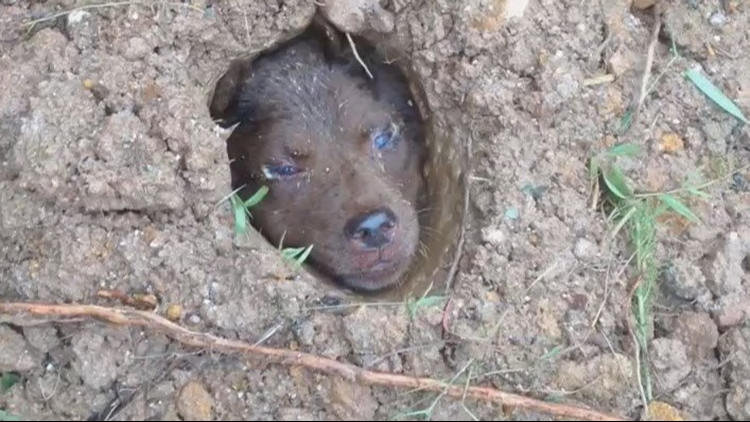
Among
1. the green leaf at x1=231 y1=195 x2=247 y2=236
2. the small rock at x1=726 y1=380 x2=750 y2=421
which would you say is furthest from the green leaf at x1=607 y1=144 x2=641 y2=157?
the green leaf at x1=231 y1=195 x2=247 y2=236

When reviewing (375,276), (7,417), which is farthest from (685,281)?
(7,417)

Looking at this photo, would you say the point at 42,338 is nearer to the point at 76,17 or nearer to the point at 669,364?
the point at 76,17

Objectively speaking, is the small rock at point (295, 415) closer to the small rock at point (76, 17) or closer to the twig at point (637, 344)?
the twig at point (637, 344)

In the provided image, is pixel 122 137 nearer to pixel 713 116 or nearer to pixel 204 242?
pixel 204 242

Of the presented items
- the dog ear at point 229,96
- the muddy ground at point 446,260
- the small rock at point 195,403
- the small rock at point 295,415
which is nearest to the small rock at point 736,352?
the muddy ground at point 446,260

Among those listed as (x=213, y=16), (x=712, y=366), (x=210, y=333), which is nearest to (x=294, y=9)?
(x=213, y=16)
